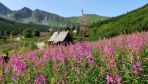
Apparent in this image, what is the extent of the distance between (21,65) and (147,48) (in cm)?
435

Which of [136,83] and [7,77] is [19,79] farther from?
[136,83]

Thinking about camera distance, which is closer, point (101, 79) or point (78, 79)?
point (78, 79)

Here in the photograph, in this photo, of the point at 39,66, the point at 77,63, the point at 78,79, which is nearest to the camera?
the point at 78,79

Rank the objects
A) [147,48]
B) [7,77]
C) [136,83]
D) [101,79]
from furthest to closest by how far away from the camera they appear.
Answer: [147,48] < [7,77] < [101,79] < [136,83]

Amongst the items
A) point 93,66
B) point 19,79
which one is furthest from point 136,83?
point 19,79

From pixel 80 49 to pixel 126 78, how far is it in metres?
1.79

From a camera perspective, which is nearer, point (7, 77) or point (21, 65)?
point (21, 65)

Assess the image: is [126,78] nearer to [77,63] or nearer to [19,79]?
[77,63]

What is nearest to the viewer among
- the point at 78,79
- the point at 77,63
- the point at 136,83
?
the point at 136,83

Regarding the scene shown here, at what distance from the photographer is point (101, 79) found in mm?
7574

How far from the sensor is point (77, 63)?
829cm

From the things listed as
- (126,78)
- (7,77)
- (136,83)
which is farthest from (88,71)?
(7,77)

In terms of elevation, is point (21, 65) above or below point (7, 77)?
above

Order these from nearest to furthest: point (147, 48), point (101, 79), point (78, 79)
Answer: point (78, 79) → point (101, 79) → point (147, 48)
